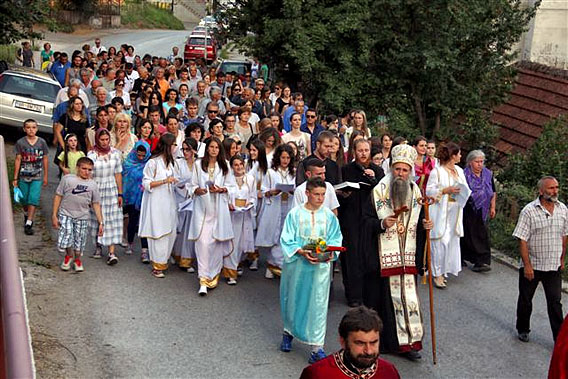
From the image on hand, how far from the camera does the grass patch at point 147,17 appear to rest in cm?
7144

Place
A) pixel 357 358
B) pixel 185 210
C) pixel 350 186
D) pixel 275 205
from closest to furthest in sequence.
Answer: pixel 357 358, pixel 350 186, pixel 185 210, pixel 275 205

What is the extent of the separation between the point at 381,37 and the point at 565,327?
14662mm

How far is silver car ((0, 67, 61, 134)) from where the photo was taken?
1933 cm

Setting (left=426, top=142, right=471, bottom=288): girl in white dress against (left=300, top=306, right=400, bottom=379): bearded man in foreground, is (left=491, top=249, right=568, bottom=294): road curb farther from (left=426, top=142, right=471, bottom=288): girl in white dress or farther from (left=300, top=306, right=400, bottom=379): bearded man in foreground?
(left=300, top=306, right=400, bottom=379): bearded man in foreground

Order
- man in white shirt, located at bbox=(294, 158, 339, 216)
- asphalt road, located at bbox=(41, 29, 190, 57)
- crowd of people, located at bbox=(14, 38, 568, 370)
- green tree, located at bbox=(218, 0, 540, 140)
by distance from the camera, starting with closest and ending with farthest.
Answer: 1. crowd of people, located at bbox=(14, 38, 568, 370)
2. man in white shirt, located at bbox=(294, 158, 339, 216)
3. green tree, located at bbox=(218, 0, 540, 140)
4. asphalt road, located at bbox=(41, 29, 190, 57)

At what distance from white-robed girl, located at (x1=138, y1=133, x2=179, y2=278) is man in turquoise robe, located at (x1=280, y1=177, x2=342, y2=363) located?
286cm

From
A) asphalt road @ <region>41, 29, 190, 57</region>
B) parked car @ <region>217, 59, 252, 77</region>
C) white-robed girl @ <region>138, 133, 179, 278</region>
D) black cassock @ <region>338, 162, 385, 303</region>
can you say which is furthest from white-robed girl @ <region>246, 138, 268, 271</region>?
asphalt road @ <region>41, 29, 190, 57</region>

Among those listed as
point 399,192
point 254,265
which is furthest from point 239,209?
point 399,192

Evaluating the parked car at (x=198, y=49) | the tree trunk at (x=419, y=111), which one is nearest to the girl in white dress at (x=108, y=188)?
the tree trunk at (x=419, y=111)

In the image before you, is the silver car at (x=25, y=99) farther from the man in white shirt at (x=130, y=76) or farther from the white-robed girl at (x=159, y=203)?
the white-robed girl at (x=159, y=203)

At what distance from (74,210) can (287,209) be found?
8.80ft

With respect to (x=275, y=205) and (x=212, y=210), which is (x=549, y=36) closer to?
(x=275, y=205)

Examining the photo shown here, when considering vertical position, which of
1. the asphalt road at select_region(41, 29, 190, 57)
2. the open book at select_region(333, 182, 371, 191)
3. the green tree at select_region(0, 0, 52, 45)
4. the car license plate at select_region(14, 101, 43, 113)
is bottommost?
the asphalt road at select_region(41, 29, 190, 57)

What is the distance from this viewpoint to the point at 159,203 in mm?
11469
